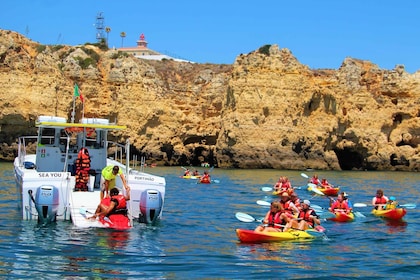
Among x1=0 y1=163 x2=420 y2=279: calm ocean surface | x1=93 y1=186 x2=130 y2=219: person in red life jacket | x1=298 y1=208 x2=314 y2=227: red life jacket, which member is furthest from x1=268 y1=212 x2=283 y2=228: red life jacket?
x1=93 y1=186 x2=130 y2=219: person in red life jacket

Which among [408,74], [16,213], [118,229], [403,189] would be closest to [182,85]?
[408,74]

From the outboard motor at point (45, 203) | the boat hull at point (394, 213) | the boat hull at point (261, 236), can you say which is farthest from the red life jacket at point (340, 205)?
the outboard motor at point (45, 203)

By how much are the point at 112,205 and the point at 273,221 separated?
4675mm

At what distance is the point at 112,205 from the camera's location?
18031 mm

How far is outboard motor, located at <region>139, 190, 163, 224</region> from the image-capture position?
63.7 feet

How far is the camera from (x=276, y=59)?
66.1 m

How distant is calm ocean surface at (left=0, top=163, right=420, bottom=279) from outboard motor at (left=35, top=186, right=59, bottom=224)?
342 mm

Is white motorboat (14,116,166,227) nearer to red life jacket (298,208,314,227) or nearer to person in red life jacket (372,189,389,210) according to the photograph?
red life jacket (298,208,314,227)

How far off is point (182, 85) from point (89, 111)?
1666cm

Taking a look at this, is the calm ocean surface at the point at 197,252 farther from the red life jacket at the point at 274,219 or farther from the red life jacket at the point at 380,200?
the red life jacket at the point at 380,200

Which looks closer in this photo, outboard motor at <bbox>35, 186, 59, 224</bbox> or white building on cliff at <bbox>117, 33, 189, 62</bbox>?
outboard motor at <bbox>35, 186, 59, 224</bbox>

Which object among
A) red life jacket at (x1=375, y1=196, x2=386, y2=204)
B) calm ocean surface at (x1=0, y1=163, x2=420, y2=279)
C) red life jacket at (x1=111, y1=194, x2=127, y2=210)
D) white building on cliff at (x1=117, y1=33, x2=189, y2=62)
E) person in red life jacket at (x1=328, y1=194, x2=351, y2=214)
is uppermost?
white building on cliff at (x1=117, y1=33, x2=189, y2=62)

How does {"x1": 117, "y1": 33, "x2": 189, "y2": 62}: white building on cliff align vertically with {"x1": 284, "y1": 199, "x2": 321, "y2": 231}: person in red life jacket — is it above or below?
above

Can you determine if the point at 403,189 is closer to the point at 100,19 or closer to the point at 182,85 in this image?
the point at 182,85
